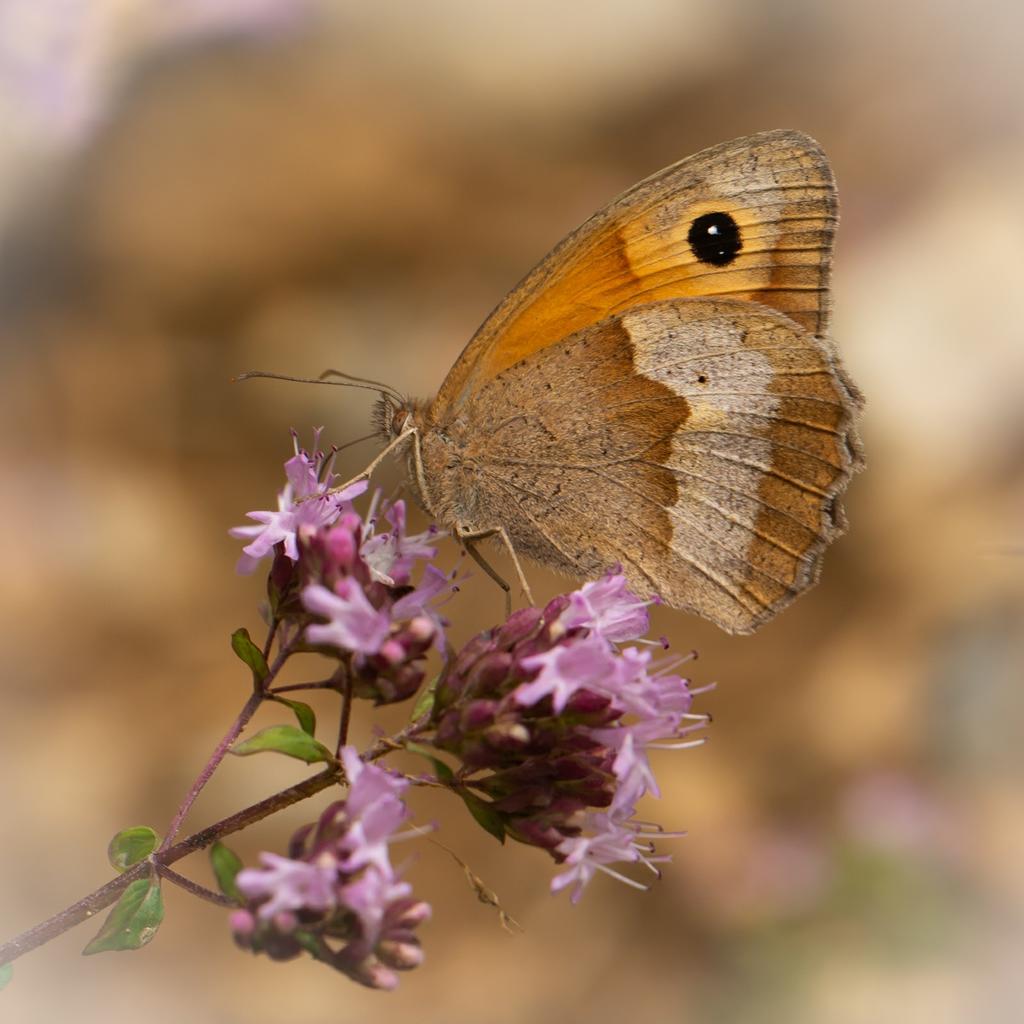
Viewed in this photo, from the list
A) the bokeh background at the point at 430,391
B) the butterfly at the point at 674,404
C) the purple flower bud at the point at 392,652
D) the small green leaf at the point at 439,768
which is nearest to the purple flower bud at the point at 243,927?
the small green leaf at the point at 439,768

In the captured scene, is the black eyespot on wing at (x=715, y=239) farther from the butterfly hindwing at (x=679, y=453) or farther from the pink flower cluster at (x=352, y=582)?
the pink flower cluster at (x=352, y=582)

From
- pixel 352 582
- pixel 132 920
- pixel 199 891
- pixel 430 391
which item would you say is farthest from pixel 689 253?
pixel 430 391

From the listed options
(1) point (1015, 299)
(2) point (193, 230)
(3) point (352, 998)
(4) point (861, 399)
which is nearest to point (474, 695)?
(4) point (861, 399)

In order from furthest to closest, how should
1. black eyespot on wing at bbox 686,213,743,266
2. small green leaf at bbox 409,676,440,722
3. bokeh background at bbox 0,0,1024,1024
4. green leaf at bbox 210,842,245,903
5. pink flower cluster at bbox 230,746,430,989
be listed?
1. bokeh background at bbox 0,0,1024,1024
2. black eyespot on wing at bbox 686,213,743,266
3. small green leaf at bbox 409,676,440,722
4. green leaf at bbox 210,842,245,903
5. pink flower cluster at bbox 230,746,430,989

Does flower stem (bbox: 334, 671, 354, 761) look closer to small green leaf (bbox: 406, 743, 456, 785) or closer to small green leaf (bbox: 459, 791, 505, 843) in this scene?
small green leaf (bbox: 406, 743, 456, 785)

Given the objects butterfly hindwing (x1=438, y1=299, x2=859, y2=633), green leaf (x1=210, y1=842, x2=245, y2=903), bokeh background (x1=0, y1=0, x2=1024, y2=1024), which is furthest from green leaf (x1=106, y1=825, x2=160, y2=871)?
bokeh background (x1=0, y1=0, x2=1024, y2=1024)

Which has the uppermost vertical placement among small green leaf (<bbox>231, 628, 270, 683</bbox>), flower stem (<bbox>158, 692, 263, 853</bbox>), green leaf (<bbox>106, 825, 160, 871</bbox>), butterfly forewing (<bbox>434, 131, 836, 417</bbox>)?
butterfly forewing (<bbox>434, 131, 836, 417</bbox>)

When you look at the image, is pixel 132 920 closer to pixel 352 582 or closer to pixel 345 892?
pixel 345 892
